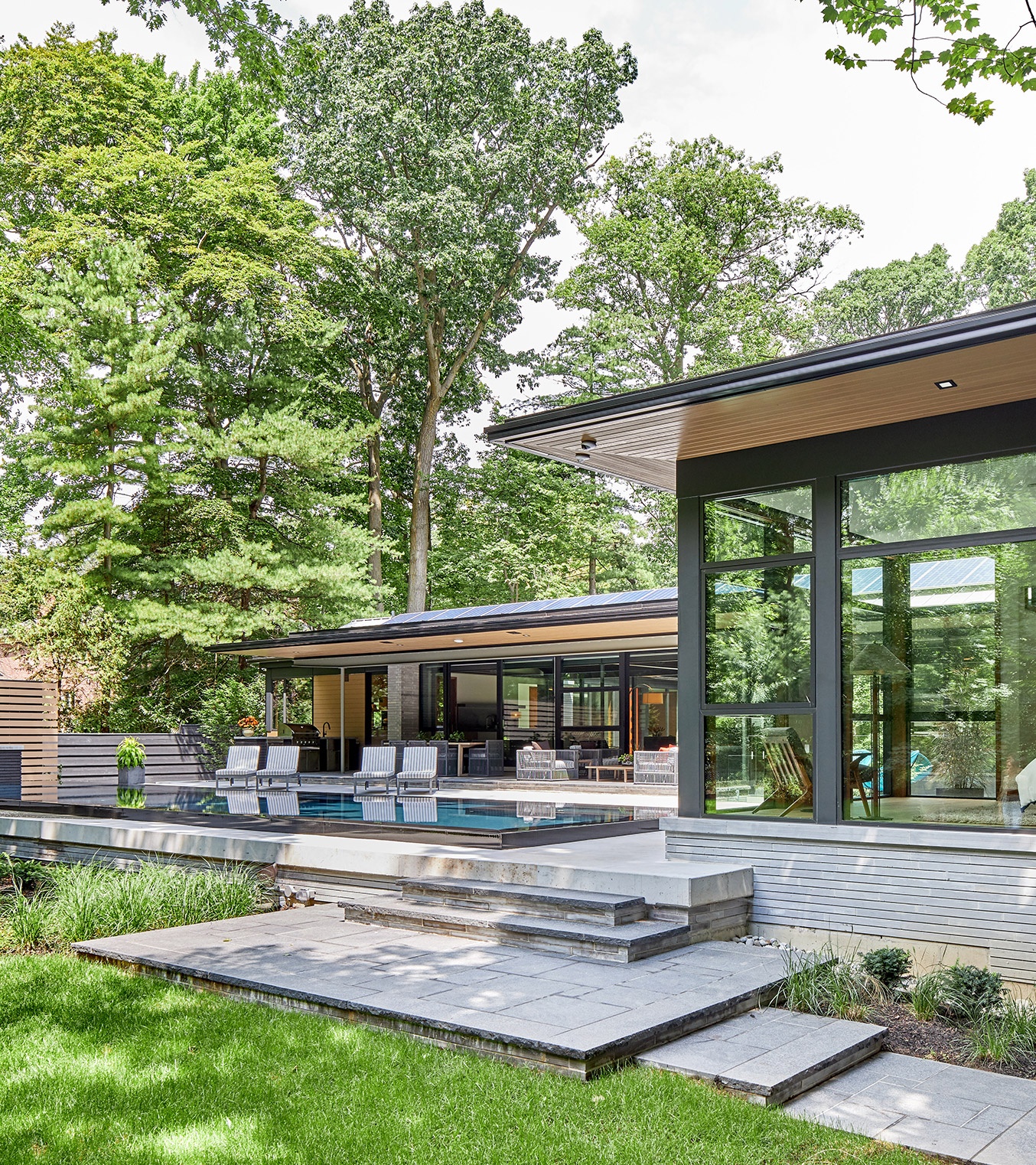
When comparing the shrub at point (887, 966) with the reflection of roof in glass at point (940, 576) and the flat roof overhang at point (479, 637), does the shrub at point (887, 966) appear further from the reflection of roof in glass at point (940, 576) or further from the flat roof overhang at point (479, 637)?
the flat roof overhang at point (479, 637)

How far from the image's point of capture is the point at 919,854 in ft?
21.4

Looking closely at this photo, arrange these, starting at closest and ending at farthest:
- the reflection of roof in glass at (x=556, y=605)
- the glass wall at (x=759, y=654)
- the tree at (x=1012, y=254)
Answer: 1. the glass wall at (x=759, y=654)
2. the reflection of roof in glass at (x=556, y=605)
3. the tree at (x=1012, y=254)

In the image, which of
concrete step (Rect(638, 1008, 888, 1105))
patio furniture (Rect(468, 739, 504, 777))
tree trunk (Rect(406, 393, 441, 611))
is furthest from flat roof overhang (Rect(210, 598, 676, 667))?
concrete step (Rect(638, 1008, 888, 1105))

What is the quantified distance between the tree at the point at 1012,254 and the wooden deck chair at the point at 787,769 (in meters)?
26.6

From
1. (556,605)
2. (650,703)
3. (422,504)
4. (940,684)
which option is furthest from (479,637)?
(940,684)

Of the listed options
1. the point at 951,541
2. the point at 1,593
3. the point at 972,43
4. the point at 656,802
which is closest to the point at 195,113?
the point at 1,593

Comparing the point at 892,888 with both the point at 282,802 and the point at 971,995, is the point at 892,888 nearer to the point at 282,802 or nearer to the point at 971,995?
the point at 971,995

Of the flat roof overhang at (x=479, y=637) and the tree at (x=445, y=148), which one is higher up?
the tree at (x=445, y=148)

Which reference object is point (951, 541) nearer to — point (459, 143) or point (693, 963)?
point (693, 963)

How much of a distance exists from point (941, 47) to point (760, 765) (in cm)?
555

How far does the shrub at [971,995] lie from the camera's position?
5.30 m

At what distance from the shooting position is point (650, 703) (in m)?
18.2

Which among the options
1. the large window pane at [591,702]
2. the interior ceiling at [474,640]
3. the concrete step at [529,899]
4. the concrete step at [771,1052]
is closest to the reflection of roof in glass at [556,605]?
the interior ceiling at [474,640]

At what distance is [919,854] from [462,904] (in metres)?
3.15
